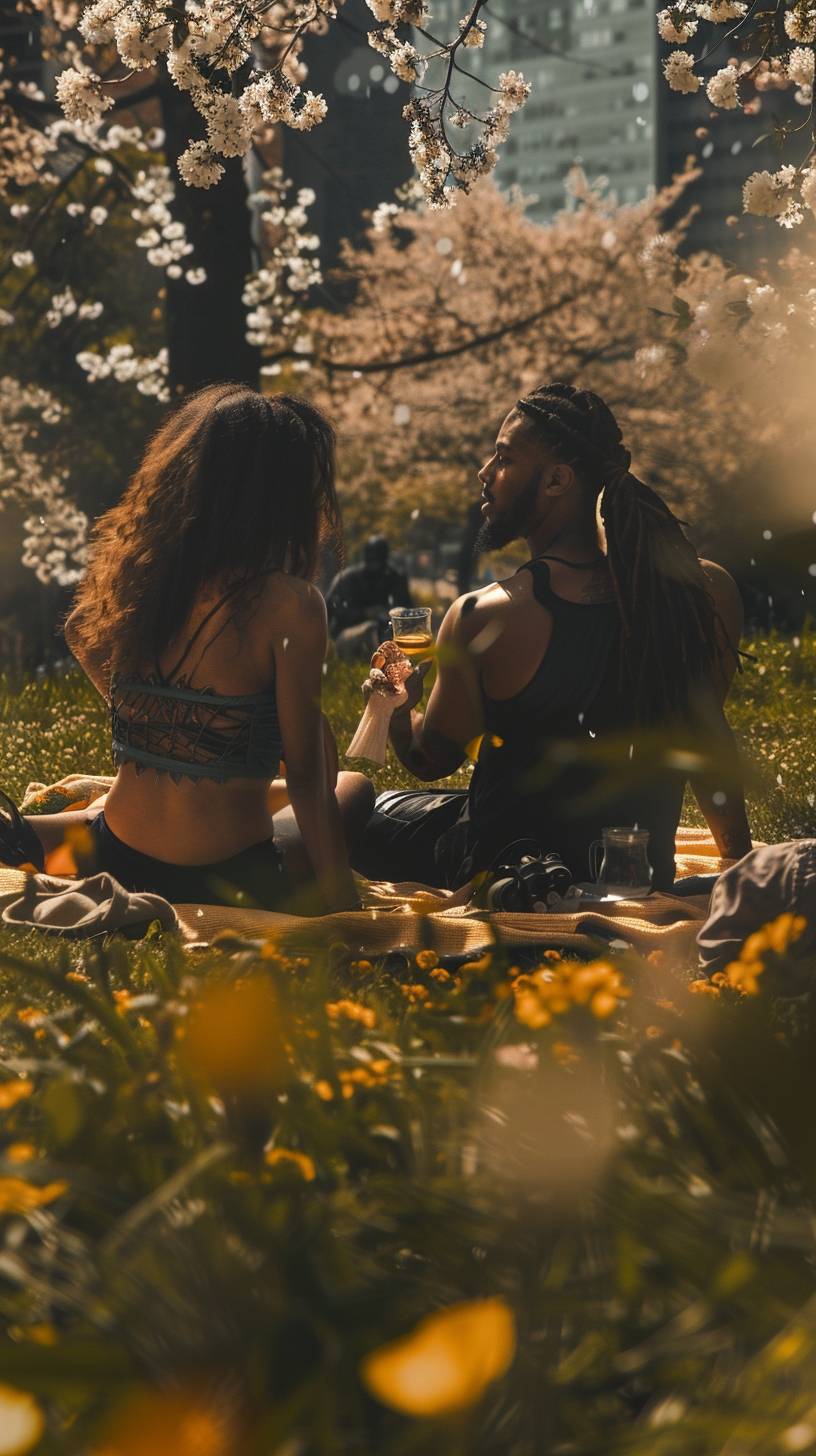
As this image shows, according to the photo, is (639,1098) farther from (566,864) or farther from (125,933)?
(566,864)

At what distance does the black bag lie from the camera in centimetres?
438

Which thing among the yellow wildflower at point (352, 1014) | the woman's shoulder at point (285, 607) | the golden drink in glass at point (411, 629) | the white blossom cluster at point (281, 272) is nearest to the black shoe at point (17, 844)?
the woman's shoulder at point (285, 607)

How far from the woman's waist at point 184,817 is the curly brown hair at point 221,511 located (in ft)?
1.25

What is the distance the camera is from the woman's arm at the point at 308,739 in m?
4.29

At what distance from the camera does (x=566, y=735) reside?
14.9 feet

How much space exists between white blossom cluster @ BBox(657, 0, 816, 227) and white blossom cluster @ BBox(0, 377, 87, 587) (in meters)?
15.4

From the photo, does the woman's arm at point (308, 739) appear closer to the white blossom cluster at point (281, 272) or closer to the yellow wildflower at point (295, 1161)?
the yellow wildflower at point (295, 1161)

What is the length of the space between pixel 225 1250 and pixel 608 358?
27.4 metres

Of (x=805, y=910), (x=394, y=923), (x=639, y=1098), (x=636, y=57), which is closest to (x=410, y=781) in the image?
(x=394, y=923)

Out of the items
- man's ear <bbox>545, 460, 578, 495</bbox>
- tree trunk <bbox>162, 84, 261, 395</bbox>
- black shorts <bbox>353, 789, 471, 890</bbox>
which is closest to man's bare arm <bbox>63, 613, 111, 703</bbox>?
black shorts <bbox>353, 789, 471, 890</bbox>

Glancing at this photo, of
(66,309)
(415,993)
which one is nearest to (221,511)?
(415,993)

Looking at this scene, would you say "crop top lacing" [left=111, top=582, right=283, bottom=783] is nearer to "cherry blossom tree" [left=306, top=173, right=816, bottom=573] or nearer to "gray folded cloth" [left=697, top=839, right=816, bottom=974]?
"gray folded cloth" [left=697, top=839, right=816, bottom=974]

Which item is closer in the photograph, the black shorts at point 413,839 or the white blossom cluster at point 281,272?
the black shorts at point 413,839

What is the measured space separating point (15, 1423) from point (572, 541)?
3809mm
